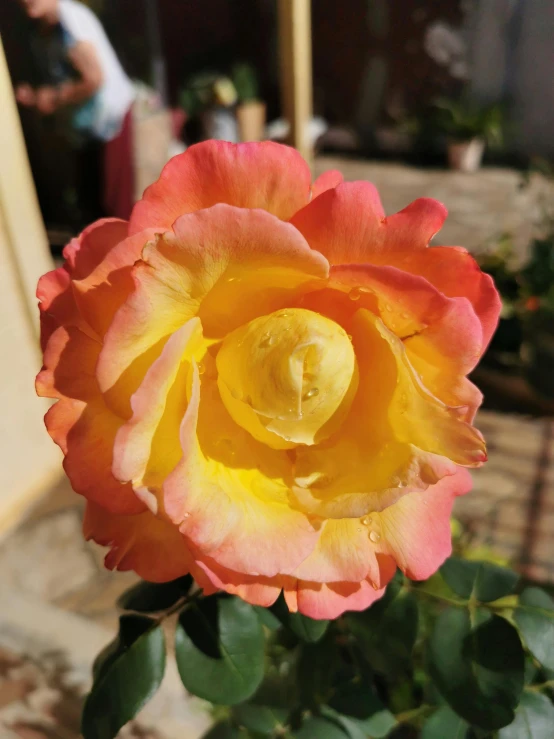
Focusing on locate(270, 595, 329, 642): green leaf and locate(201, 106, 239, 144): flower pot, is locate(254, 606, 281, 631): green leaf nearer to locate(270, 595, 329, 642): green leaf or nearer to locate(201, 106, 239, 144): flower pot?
locate(270, 595, 329, 642): green leaf

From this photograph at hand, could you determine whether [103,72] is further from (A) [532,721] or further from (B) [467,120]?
(B) [467,120]

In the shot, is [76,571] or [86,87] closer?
[76,571]

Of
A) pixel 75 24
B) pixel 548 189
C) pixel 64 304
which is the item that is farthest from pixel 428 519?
pixel 548 189

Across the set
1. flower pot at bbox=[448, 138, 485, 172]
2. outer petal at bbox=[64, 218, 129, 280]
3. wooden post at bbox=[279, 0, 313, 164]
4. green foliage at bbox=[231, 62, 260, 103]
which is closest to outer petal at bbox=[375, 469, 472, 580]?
outer petal at bbox=[64, 218, 129, 280]

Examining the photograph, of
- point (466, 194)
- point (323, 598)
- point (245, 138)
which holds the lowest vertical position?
point (466, 194)

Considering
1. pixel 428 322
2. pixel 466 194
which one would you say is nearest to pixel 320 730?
pixel 428 322

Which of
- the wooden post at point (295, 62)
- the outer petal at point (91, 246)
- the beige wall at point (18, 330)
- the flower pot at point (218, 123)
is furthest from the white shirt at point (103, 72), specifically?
the outer petal at point (91, 246)
